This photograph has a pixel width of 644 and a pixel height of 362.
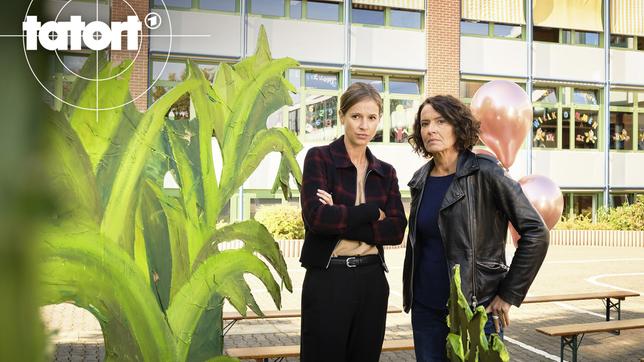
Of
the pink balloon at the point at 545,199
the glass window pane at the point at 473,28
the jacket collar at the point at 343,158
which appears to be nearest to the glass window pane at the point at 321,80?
the glass window pane at the point at 473,28

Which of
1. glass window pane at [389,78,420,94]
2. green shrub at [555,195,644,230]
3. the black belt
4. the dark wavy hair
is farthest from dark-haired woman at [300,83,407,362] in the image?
green shrub at [555,195,644,230]

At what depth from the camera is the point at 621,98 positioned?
870 inches

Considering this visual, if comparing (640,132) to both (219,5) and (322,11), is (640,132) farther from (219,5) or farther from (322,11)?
(219,5)

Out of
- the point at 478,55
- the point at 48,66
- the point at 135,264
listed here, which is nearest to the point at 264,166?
the point at 478,55

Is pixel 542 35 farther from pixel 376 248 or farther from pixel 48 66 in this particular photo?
pixel 48 66

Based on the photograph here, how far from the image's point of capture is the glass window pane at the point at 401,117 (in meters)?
19.7

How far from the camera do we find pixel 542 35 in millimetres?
21484

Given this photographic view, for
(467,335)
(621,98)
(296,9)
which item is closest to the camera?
(467,335)

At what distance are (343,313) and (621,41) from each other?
21.9 meters

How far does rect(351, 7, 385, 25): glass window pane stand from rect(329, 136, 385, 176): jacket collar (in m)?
16.2

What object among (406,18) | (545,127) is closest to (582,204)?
(545,127)

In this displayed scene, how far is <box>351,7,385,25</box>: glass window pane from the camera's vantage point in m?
19.1

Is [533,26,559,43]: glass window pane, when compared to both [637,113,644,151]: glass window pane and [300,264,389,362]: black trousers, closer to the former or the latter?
[637,113,644,151]: glass window pane

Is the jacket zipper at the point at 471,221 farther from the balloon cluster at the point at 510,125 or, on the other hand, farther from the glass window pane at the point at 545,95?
the glass window pane at the point at 545,95
